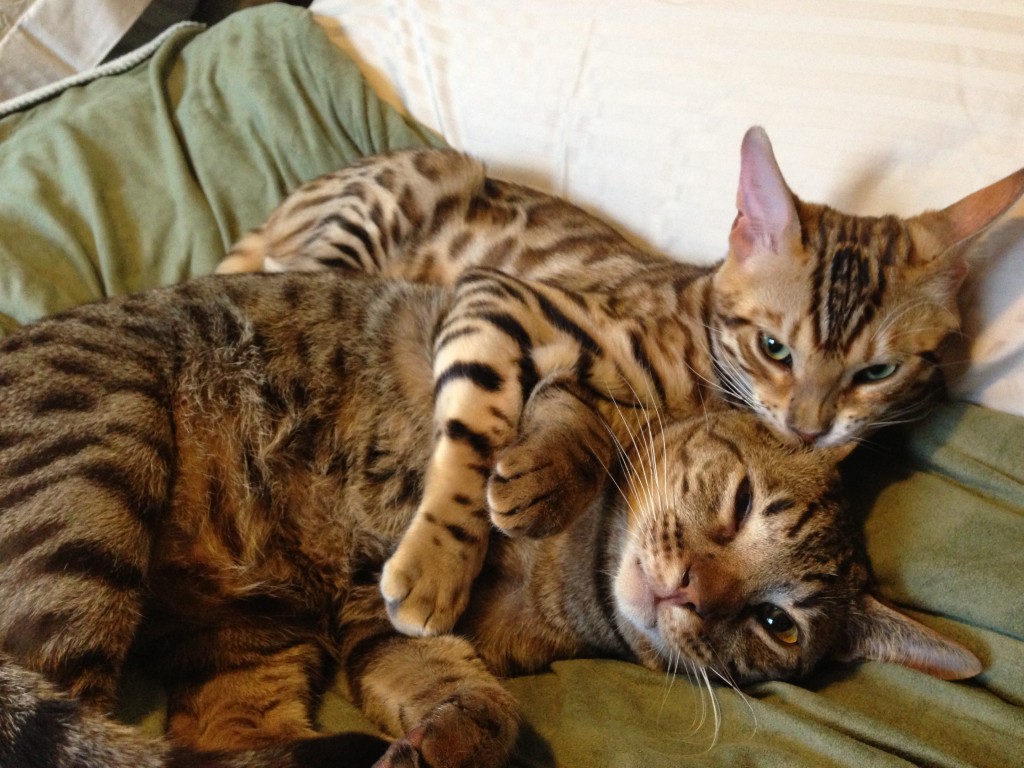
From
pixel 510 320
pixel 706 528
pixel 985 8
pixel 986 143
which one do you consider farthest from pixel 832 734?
pixel 985 8

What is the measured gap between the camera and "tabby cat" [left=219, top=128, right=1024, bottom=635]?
1.18 metres

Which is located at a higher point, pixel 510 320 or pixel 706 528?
pixel 510 320

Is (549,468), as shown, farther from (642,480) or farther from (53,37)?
(53,37)

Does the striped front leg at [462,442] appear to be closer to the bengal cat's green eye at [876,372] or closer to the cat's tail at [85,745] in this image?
the cat's tail at [85,745]

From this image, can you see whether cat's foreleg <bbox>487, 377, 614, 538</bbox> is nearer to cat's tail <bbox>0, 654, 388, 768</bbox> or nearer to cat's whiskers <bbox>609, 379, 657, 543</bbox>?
cat's whiskers <bbox>609, 379, 657, 543</bbox>

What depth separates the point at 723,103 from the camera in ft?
5.22

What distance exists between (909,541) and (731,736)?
483mm

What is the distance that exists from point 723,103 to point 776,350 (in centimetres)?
57

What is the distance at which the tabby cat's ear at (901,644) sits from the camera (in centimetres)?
110

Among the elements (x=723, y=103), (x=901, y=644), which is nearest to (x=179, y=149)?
(x=723, y=103)

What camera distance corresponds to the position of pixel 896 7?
144 centimetres

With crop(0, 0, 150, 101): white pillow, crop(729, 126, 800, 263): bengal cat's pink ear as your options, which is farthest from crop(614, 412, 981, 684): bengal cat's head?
crop(0, 0, 150, 101): white pillow

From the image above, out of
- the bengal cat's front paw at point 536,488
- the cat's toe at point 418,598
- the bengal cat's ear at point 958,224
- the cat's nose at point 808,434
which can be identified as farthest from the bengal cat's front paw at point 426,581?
the bengal cat's ear at point 958,224

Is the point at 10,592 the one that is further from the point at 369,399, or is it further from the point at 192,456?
the point at 369,399
